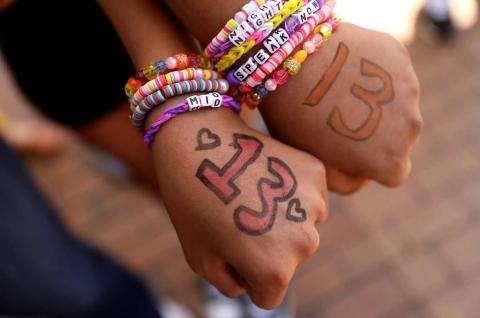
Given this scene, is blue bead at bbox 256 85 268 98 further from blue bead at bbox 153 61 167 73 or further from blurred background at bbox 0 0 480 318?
blurred background at bbox 0 0 480 318

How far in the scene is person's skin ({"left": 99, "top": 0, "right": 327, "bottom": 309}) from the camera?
61 cm

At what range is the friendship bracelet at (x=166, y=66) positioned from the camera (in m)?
0.66

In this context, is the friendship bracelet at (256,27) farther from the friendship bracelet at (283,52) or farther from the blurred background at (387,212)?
the blurred background at (387,212)

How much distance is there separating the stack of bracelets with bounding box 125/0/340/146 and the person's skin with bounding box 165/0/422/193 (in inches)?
0.7

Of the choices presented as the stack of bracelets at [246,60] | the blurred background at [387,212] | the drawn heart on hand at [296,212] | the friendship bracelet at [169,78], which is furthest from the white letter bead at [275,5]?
the blurred background at [387,212]

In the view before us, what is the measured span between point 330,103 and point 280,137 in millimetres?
74

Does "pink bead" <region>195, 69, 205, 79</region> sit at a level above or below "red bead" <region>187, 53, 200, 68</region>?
below

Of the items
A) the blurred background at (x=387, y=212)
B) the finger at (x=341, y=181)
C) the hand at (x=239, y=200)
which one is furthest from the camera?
the blurred background at (x=387, y=212)

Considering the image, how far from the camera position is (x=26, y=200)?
1.17 meters

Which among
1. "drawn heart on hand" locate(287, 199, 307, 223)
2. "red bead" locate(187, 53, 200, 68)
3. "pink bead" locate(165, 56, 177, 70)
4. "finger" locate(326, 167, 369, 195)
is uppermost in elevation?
"pink bead" locate(165, 56, 177, 70)

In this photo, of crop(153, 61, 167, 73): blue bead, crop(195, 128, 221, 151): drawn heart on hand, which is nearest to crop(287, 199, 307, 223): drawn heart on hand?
crop(195, 128, 221, 151): drawn heart on hand

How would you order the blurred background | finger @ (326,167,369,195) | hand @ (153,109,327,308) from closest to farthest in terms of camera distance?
1. hand @ (153,109,327,308)
2. finger @ (326,167,369,195)
3. the blurred background

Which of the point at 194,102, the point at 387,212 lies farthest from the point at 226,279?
the point at 387,212

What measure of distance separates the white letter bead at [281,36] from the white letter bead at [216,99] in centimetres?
9
